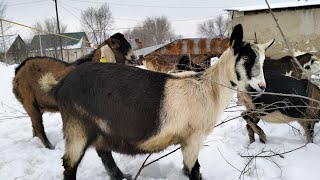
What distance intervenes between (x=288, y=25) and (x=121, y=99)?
7.86 meters

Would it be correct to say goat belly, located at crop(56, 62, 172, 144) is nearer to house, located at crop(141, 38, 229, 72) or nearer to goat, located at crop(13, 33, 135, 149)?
goat, located at crop(13, 33, 135, 149)

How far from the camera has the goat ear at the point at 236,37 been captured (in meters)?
3.52

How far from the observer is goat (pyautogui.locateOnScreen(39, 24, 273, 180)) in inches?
137

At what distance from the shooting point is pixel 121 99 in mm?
3482

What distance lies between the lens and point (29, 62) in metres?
5.98

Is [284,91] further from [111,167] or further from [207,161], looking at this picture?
[111,167]

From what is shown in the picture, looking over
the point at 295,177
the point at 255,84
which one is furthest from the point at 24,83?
the point at 295,177

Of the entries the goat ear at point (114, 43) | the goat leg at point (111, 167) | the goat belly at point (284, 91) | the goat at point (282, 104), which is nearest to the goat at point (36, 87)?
the goat ear at point (114, 43)

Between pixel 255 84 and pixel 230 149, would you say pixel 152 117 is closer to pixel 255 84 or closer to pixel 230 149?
pixel 255 84

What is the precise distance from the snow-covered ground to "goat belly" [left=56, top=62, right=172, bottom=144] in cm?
82

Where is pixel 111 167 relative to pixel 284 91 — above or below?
below

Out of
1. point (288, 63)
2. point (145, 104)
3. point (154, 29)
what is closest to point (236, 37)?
point (145, 104)

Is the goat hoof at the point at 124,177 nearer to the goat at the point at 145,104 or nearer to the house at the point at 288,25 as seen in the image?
the goat at the point at 145,104

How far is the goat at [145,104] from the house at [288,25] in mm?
6441
